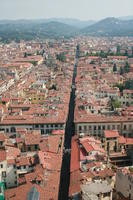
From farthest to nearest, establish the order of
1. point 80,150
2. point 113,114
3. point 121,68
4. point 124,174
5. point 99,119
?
point 121,68 < point 113,114 < point 99,119 < point 80,150 < point 124,174

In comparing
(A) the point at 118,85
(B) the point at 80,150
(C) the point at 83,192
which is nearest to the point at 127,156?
(B) the point at 80,150

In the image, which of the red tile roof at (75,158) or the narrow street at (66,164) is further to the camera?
the red tile roof at (75,158)

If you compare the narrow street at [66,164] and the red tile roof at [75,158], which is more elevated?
the red tile roof at [75,158]

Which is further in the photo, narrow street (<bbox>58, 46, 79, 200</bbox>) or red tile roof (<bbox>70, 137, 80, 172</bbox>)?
red tile roof (<bbox>70, 137, 80, 172</bbox>)

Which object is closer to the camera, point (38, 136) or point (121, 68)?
point (38, 136)

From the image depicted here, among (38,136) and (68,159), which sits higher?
(38,136)

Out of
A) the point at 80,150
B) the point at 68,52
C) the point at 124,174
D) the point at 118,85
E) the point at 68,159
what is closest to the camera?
the point at 124,174

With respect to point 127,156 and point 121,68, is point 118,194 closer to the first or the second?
point 127,156

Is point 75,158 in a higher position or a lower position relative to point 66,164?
higher

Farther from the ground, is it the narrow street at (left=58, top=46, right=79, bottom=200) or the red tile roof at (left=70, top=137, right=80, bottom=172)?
the red tile roof at (left=70, top=137, right=80, bottom=172)

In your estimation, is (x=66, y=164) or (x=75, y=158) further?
(x=66, y=164)
